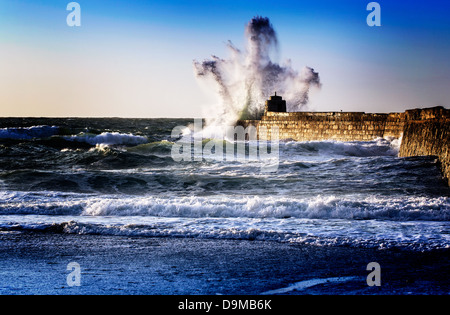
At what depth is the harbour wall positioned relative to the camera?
35.9 ft

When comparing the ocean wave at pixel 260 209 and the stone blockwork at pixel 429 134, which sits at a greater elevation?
the stone blockwork at pixel 429 134

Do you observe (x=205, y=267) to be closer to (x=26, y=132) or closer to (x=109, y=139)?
(x=109, y=139)

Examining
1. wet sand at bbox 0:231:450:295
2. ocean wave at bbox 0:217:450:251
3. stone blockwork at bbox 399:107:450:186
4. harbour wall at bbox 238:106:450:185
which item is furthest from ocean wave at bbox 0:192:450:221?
harbour wall at bbox 238:106:450:185

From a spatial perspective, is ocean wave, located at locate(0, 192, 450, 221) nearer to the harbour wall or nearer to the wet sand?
the wet sand

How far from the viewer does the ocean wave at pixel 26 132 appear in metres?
34.1

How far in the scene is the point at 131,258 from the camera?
484 cm

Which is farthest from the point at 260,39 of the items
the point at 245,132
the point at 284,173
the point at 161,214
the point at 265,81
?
the point at 161,214

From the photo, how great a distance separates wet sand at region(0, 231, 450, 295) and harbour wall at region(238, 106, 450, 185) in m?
6.10

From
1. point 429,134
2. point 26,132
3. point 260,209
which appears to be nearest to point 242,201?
point 260,209

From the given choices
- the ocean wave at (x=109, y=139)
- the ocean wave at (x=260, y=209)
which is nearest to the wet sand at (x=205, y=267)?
the ocean wave at (x=260, y=209)

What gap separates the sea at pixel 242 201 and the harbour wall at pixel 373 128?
48cm

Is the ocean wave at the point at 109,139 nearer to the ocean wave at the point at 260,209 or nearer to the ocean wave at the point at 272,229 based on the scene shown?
the ocean wave at the point at 260,209
